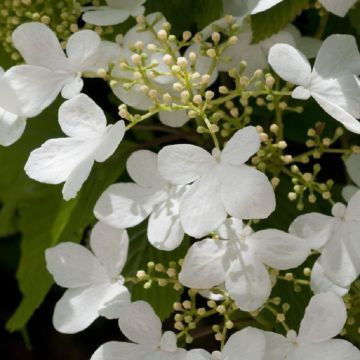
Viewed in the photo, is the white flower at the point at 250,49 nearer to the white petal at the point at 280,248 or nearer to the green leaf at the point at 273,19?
the green leaf at the point at 273,19

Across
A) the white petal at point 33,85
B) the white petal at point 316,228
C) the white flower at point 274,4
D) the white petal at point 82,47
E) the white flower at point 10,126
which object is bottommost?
the white petal at point 316,228

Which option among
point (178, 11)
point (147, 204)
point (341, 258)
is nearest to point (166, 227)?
point (147, 204)

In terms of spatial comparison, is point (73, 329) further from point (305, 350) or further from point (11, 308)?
point (11, 308)

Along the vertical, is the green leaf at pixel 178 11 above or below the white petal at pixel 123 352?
above

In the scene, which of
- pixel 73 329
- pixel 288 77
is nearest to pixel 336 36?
pixel 288 77

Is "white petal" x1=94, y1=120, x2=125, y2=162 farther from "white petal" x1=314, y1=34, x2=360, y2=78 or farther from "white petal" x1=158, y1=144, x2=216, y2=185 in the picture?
"white petal" x1=314, y1=34, x2=360, y2=78

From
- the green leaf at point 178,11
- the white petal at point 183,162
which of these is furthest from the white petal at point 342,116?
the green leaf at point 178,11
